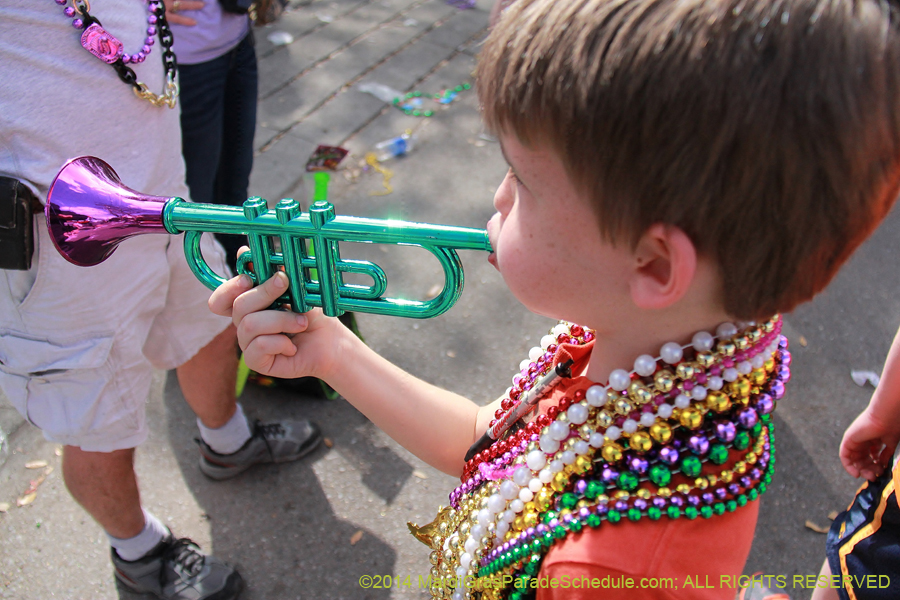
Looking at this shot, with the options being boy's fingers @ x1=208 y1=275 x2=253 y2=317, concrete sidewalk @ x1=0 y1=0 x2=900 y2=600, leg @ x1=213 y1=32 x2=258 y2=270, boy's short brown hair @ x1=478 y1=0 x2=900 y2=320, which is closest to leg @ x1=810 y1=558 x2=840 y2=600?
concrete sidewalk @ x1=0 y1=0 x2=900 y2=600

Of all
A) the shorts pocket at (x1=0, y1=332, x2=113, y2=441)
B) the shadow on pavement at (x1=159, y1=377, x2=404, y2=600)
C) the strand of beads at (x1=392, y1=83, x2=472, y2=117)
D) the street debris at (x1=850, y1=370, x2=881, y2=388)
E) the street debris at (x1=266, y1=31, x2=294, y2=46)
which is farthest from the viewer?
the street debris at (x1=266, y1=31, x2=294, y2=46)

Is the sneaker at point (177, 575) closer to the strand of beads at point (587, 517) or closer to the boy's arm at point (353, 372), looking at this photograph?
the boy's arm at point (353, 372)

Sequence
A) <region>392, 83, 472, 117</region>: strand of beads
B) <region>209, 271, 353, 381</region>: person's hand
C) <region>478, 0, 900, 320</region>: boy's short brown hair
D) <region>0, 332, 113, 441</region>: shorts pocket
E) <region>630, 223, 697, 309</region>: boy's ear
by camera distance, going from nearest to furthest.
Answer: <region>478, 0, 900, 320</region>: boy's short brown hair
<region>630, 223, 697, 309</region>: boy's ear
<region>209, 271, 353, 381</region>: person's hand
<region>0, 332, 113, 441</region>: shorts pocket
<region>392, 83, 472, 117</region>: strand of beads

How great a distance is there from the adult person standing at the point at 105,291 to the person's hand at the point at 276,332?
25.2 inches

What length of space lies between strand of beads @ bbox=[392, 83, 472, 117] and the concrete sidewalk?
9 cm

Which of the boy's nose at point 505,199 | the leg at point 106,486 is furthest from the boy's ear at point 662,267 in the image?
the leg at point 106,486

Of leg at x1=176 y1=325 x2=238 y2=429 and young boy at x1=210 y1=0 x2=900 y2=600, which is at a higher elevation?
young boy at x1=210 y1=0 x2=900 y2=600

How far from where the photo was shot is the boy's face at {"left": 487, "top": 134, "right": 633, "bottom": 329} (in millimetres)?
903

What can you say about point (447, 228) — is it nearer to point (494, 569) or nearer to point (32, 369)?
point (494, 569)

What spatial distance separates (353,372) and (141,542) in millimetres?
1241

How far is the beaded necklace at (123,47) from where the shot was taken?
157 cm

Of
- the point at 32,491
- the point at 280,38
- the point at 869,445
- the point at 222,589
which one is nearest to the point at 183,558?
Answer: the point at 222,589

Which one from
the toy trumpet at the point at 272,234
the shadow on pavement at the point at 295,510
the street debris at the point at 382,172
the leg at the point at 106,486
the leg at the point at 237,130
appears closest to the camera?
the toy trumpet at the point at 272,234

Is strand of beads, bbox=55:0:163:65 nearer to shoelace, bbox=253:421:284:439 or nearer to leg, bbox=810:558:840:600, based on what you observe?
shoelace, bbox=253:421:284:439
